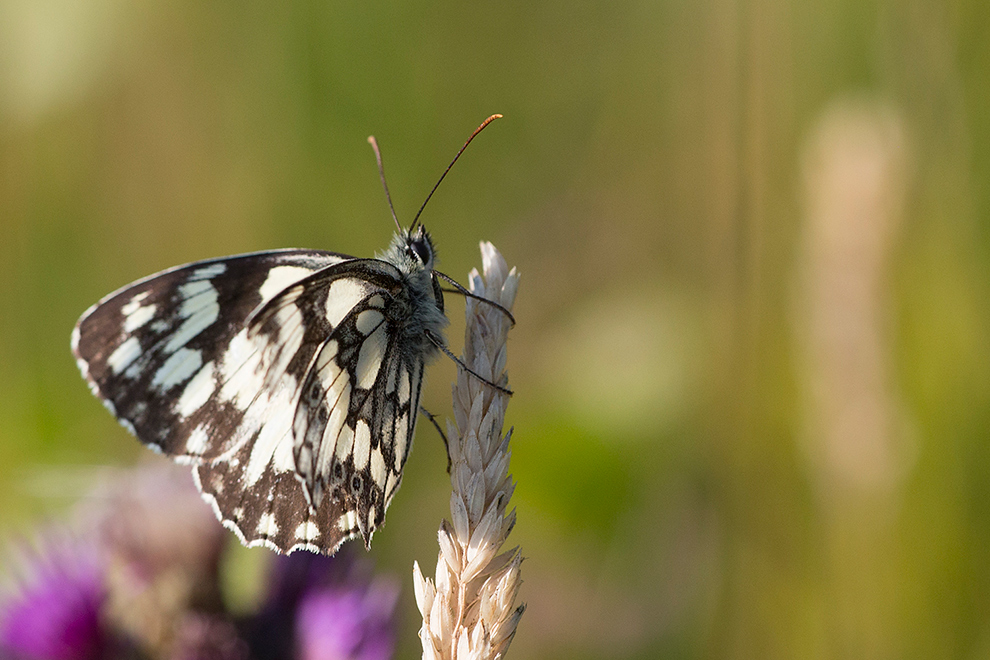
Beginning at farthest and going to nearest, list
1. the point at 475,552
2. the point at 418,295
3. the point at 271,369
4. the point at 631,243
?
the point at 631,243 < the point at 418,295 < the point at 271,369 < the point at 475,552

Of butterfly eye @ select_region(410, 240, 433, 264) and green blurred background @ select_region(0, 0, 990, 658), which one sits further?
green blurred background @ select_region(0, 0, 990, 658)

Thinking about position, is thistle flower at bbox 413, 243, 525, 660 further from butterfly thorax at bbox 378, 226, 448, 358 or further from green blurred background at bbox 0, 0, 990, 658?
green blurred background at bbox 0, 0, 990, 658

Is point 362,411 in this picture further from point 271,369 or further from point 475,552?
point 475,552

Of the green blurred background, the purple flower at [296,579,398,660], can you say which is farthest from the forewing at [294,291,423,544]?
the green blurred background

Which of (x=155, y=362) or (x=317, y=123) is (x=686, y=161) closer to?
(x=317, y=123)

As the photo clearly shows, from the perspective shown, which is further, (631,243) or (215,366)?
(631,243)

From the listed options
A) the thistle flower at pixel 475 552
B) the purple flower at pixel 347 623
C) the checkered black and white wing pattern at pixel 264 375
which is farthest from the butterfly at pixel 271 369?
the thistle flower at pixel 475 552

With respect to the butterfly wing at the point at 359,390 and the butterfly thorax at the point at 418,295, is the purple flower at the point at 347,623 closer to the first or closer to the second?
the butterfly wing at the point at 359,390

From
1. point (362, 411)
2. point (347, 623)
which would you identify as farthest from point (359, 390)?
point (347, 623)
